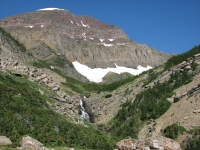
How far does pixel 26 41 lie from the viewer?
164 meters

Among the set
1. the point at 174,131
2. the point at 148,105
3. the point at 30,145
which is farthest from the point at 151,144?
the point at 148,105

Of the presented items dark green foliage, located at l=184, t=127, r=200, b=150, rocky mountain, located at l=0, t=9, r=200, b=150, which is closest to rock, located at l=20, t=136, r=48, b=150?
rocky mountain, located at l=0, t=9, r=200, b=150

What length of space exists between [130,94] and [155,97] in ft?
38.4

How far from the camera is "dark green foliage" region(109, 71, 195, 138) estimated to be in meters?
39.6

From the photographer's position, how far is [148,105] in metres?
42.7

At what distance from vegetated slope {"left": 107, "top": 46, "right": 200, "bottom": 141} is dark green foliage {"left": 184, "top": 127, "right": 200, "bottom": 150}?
8.98 meters

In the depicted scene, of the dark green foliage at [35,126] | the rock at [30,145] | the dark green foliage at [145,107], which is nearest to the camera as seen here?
the rock at [30,145]

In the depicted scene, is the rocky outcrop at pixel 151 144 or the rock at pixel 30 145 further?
the rocky outcrop at pixel 151 144

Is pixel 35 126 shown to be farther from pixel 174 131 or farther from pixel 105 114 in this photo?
pixel 105 114

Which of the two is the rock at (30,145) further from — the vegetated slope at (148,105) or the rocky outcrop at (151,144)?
the vegetated slope at (148,105)

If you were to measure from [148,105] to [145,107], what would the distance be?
580mm

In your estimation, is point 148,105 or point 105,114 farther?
point 105,114

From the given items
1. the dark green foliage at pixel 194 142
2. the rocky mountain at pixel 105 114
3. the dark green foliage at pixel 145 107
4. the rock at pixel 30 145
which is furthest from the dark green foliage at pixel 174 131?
the rock at pixel 30 145

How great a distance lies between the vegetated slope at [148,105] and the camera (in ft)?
131
